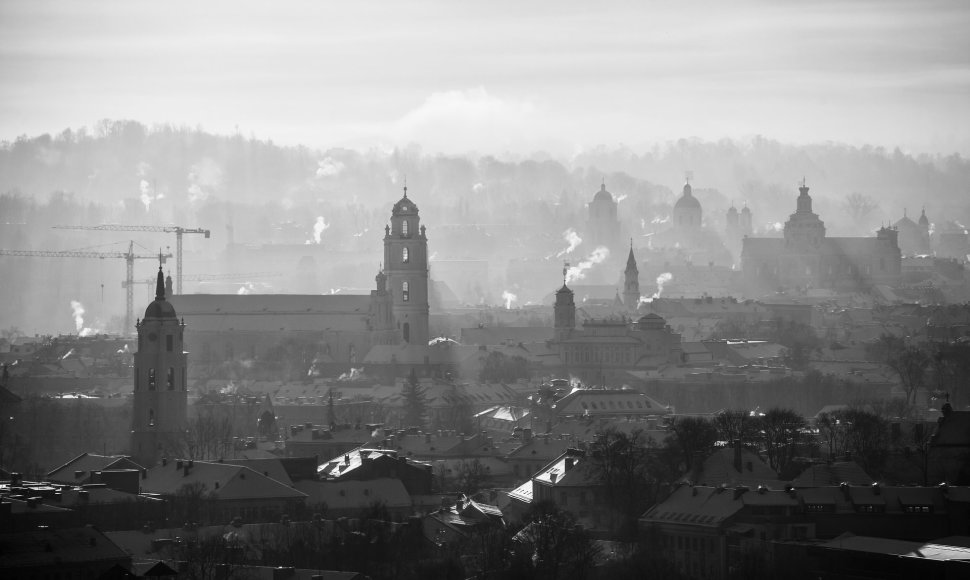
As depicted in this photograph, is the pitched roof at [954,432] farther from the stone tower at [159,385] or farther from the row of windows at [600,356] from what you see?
the row of windows at [600,356]

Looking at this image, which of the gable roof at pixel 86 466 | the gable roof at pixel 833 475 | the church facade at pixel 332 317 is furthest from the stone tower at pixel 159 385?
the church facade at pixel 332 317

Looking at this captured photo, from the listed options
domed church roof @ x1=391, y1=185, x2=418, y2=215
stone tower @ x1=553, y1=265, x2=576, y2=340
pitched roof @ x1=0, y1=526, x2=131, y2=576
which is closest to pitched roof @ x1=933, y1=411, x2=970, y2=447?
pitched roof @ x1=0, y1=526, x2=131, y2=576

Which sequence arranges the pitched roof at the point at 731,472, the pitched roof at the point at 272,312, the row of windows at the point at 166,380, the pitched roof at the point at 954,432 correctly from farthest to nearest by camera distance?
the pitched roof at the point at 272,312
the row of windows at the point at 166,380
the pitched roof at the point at 954,432
the pitched roof at the point at 731,472

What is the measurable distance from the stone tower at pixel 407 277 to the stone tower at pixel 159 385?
5483 cm

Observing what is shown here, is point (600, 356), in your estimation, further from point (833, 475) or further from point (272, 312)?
point (833, 475)

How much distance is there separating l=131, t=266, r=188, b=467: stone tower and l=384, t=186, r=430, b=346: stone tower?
180 ft

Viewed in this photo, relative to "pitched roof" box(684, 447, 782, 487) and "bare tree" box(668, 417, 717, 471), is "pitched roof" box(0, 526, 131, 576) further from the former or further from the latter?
"bare tree" box(668, 417, 717, 471)

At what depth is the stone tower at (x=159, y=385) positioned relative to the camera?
99.2m

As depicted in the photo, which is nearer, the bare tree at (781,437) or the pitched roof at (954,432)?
the bare tree at (781,437)

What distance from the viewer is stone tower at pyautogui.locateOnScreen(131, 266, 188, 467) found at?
3907 inches

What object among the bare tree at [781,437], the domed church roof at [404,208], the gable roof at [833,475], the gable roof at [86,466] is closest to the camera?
the gable roof at [833,475]

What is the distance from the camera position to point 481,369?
489 feet

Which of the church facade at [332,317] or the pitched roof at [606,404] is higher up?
the church facade at [332,317]

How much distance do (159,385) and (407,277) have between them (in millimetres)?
57416
